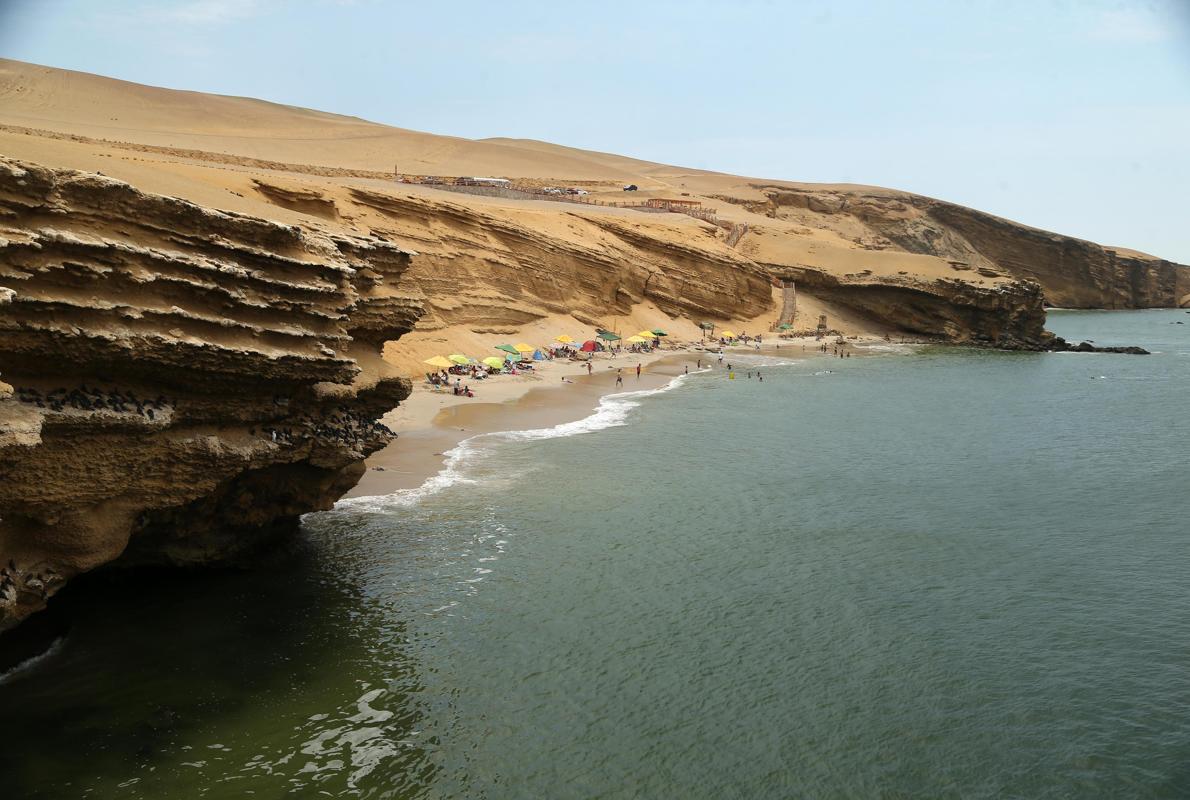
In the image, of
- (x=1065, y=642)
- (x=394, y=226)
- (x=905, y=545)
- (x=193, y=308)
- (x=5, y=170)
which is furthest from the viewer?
(x=394, y=226)

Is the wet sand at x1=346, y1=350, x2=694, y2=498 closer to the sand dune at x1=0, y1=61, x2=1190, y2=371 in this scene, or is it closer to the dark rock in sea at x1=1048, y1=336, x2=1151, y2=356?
the sand dune at x1=0, y1=61, x2=1190, y2=371

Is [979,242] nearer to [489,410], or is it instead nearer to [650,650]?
[489,410]

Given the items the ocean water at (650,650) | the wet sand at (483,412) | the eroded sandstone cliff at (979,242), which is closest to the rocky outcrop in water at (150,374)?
the ocean water at (650,650)

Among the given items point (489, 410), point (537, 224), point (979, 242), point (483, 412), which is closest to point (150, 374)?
point (483, 412)

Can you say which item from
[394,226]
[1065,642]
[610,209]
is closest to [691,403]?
[394,226]

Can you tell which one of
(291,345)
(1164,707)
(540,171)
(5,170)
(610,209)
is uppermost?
(540,171)

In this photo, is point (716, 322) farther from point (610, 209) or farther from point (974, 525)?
point (974, 525)
